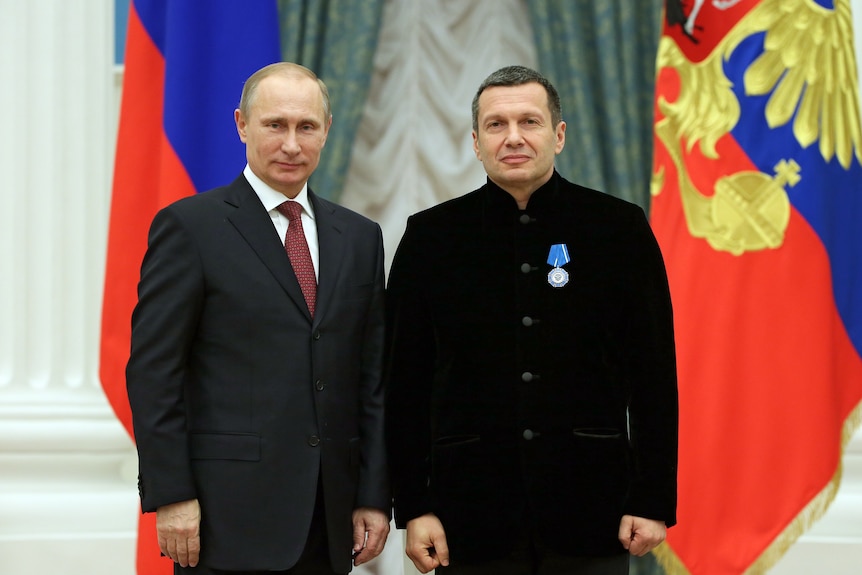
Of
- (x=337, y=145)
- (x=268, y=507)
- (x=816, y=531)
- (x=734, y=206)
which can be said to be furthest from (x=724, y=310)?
(x=268, y=507)

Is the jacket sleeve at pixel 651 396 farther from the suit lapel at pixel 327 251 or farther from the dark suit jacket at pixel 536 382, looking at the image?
the suit lapel at pixel 327 251

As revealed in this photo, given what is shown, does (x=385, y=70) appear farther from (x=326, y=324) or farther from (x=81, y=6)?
(x=326, y=324)

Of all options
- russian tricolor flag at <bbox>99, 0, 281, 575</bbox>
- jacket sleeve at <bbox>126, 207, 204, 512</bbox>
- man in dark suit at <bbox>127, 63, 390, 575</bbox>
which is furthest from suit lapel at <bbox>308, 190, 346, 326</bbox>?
russian tricolor flag at <bbox>99, 0, 281, 575</bbox>

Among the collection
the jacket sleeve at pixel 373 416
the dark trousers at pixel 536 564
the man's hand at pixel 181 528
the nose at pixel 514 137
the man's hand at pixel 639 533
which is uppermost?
the nose at pixel 514 137

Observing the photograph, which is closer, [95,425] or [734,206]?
[734,206]

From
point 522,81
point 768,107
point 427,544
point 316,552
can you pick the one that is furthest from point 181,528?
point 768,107

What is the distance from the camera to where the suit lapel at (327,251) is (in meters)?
1.88

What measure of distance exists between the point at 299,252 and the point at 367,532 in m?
0.61

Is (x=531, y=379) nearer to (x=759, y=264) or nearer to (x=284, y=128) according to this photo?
(x=284, y=128)

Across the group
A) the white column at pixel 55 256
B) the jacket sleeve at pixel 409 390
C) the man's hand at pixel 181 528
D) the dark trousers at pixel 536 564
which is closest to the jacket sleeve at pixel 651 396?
the dark trousers at pixel 536 564

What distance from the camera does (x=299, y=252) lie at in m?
1.92

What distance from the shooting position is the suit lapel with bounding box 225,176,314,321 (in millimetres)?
1856

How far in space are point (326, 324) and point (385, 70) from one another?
1647 millimetres

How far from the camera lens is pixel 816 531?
3078mm
